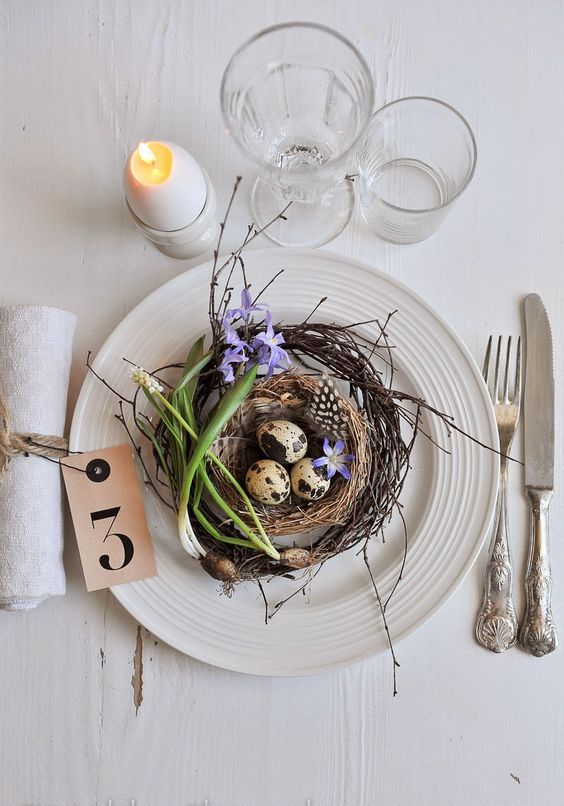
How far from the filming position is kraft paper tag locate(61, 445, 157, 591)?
0.74 meters

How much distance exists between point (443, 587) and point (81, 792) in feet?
1.61

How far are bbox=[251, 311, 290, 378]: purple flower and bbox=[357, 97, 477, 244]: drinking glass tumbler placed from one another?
0.21 meters

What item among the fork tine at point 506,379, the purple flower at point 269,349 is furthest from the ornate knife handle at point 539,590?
the purple flower at point 269,349

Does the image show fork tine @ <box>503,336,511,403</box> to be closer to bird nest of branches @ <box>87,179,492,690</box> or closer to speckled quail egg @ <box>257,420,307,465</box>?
bird nest of branches @ <box>87,179,492,690</box>

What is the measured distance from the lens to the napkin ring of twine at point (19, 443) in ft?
2.36

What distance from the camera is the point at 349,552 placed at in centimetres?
76

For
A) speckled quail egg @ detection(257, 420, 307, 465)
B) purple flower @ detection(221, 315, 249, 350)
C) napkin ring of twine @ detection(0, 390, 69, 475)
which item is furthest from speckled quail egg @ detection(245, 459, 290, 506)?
napkin ring of twine @ detection(0, 390, 69, 475)

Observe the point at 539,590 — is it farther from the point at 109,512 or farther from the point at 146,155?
the point at 146,155

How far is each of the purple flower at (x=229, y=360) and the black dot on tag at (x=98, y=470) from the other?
0.65 ft

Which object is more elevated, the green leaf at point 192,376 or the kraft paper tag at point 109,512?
the green leaf at point 192,376

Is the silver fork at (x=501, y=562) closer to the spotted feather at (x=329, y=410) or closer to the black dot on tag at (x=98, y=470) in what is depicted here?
the spotted feather at (x=329, y=410)

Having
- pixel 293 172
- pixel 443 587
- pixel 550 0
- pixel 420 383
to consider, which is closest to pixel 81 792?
pixel 443 587

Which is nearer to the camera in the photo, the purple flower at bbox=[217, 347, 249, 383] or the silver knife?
the purple flower at bbox=[217, 347, 249, 383]

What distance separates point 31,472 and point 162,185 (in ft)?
1.13
